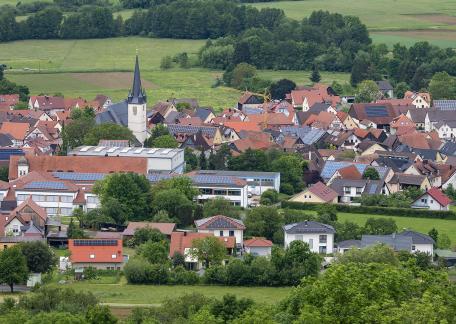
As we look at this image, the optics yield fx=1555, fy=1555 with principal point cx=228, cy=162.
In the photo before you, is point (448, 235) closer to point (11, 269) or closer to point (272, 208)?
point (272, 208)

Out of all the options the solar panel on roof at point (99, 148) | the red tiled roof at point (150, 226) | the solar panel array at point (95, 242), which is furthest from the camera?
the solar panel on roof at point (99, 148)

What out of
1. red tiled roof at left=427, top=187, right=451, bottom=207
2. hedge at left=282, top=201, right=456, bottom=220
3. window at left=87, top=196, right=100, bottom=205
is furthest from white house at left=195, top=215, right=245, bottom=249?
red tiled roof at left=427, top=187, right=451, bottom=207

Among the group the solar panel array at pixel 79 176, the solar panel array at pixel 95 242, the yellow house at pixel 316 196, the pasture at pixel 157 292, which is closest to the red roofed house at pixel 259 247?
the pasture at pixel 157 292

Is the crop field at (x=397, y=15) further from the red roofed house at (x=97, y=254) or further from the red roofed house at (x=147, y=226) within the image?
the red roofed house at (x=97, y=254)

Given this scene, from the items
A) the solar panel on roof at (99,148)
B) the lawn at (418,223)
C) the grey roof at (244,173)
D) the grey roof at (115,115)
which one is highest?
the grey roof at (115,115)

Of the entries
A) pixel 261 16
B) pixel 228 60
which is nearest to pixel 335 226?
pixel 228 60

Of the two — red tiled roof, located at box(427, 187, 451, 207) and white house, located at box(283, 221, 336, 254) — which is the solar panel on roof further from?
white house, located at box(283, 221, 336, 254)

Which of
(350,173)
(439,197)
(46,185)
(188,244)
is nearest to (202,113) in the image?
(350,173)
